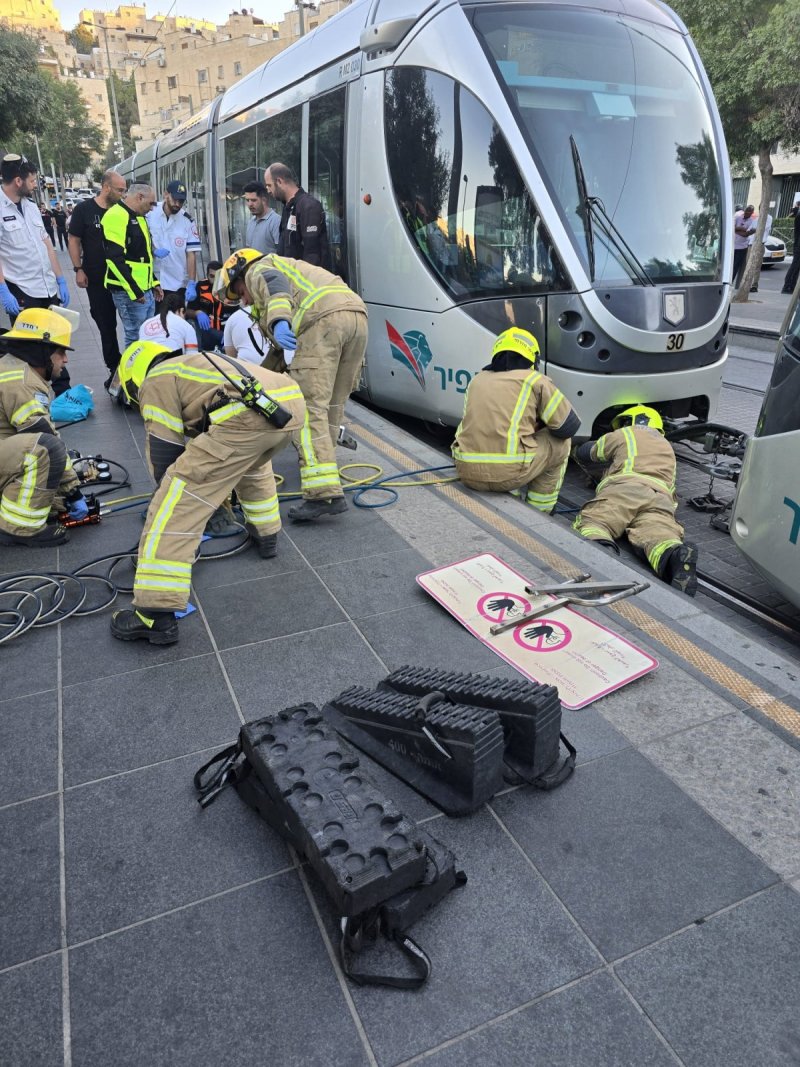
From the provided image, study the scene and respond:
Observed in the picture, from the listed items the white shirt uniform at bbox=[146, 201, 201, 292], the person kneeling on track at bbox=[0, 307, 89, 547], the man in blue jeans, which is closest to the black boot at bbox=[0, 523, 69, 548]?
A: the person kneeling on track at bbox=[0, 307, 89, 547]

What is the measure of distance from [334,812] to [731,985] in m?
1.04

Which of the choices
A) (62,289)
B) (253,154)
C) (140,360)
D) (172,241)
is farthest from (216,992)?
(253,154)

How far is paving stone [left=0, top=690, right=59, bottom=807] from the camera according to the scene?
240cm

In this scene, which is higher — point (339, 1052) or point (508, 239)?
point (508, 239)

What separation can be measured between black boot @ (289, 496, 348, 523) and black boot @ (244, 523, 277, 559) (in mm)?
482

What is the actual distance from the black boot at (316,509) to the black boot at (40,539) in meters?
1.34

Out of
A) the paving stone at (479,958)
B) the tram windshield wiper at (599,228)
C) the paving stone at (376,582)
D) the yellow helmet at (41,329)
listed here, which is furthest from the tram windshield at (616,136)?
the paving stone at (479,958)

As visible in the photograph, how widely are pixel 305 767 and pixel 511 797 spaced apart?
68 cm

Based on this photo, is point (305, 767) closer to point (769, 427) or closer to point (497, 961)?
point (497, 961)

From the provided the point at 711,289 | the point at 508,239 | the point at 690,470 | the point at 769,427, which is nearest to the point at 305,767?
the point at 769,427

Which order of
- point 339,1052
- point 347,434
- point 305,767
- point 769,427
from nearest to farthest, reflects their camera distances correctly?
point 339,1052 < point 305,767 < point 769,427 < point 347,434

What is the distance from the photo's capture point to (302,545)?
4.24 m

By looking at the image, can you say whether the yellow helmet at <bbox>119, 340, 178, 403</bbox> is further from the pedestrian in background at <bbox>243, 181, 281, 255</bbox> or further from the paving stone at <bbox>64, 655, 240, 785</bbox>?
the pedestrian in background at <bbox>243, 181, 281, 255</bbox>

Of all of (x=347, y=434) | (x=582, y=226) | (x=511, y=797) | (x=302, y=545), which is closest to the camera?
(x=511, y=797)
